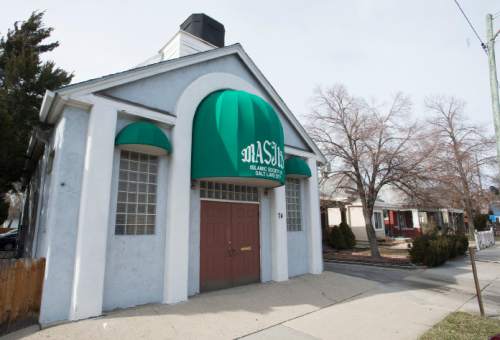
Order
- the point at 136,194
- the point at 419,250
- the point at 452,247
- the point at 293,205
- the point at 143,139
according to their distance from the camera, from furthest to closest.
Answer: the point at 452,247, the point at 419,250, the point at 293,205, the point at 136,194, the point at 143,139

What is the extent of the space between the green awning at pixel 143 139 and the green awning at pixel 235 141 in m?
1.02

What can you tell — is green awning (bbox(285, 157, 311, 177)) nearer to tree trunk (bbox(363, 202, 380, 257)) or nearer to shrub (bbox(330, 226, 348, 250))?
tree trunk (bbox(363, 202, 380, 257))

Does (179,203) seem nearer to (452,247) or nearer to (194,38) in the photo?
(194,38)

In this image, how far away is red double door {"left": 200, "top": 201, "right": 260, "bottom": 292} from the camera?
8.09m

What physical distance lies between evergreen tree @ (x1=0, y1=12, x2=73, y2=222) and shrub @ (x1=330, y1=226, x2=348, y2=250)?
60.6ft

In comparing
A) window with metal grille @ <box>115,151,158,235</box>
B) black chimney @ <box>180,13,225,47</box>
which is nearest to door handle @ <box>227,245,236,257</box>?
window with metal grille @ <box>115,151,158,235</box>

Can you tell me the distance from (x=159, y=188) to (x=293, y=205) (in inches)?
217

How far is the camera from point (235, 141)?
7.39m

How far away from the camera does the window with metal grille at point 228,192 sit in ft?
27.8

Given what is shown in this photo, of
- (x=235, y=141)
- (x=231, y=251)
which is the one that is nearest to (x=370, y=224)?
(x=231, y=251)

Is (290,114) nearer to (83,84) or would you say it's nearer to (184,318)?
(83,84)

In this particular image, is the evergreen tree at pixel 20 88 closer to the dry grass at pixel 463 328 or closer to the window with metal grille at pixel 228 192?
the window with metal grille at pixel 228 192

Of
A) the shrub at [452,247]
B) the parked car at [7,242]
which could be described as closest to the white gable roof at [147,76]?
the shrub at [452,247]

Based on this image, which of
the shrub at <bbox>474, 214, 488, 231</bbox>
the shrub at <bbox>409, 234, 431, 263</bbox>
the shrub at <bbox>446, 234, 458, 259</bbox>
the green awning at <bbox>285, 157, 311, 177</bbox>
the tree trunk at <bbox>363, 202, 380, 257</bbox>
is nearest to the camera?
the green awning at <bbox>285, 157, 311, 177</bbox>
